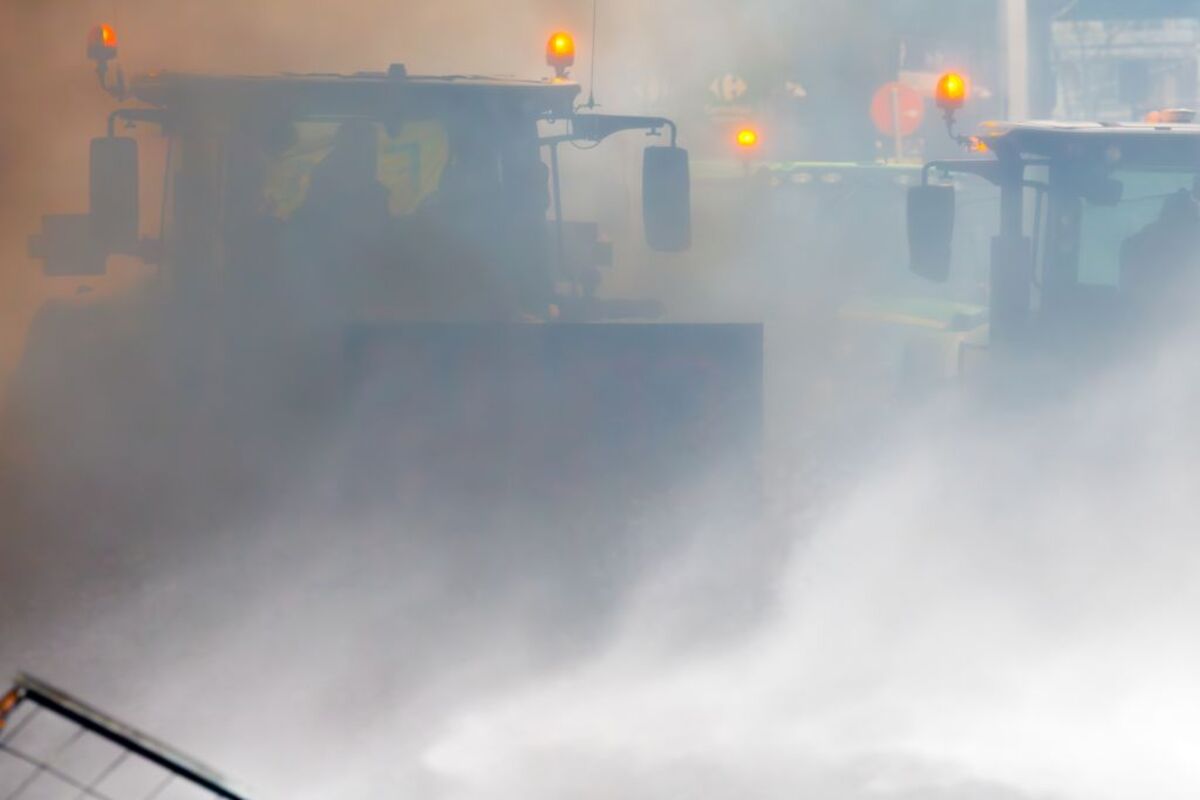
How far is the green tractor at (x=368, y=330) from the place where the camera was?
562 centimetres

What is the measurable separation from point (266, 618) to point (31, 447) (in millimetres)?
1386

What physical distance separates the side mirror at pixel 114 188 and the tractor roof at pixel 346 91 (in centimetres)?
51

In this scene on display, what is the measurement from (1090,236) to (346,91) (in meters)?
3.01

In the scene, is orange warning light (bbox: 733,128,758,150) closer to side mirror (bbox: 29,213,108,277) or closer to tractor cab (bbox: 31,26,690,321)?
tractor cab (bbox: 31,26,690,321)

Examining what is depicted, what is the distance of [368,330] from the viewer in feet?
18.1

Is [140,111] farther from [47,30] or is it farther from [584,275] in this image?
[47,30]

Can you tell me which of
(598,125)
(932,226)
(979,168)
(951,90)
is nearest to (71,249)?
(598,125)

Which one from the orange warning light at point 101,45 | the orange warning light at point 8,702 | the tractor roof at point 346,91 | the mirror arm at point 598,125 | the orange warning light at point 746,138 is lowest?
the orange warning light at point 8,702

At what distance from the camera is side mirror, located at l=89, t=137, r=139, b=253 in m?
5.55

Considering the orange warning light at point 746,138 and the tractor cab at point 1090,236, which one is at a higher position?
the orange warning light at point 746,138

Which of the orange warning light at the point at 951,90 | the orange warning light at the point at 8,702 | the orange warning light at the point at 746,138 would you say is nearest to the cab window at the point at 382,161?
the orange warning light at the point at 951,90

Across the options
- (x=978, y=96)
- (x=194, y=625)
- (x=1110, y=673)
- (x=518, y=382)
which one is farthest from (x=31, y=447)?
(x=978, y=96)

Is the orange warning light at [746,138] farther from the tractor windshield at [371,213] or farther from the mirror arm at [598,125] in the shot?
the tractor windshield at [371,213]

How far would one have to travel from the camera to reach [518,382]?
5.62 metres
